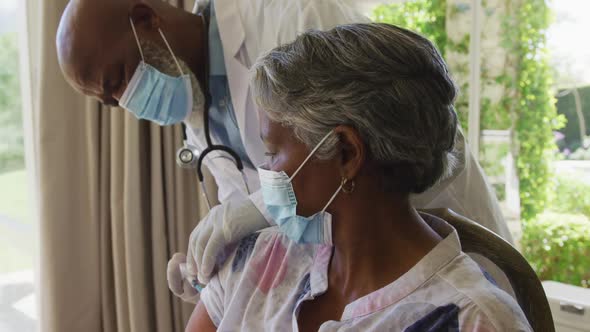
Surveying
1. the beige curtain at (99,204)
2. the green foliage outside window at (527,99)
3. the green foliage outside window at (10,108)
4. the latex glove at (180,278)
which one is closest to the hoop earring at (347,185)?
the latex glove at (180,278)

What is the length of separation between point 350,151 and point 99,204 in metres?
1.56

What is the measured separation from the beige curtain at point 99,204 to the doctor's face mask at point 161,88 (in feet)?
1.99

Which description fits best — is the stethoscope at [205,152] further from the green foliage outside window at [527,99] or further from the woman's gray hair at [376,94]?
the green foliage outside window at [527,99]

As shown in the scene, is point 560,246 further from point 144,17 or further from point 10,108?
point 10,108

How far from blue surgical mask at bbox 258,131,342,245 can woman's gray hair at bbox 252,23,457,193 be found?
10 cm

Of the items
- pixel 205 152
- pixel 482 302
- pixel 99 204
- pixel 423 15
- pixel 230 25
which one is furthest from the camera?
pixel 423 15

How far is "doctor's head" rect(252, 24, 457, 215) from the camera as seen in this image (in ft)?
2.60

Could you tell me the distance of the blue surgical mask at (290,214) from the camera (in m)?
0.93

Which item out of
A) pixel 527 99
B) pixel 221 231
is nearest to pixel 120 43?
pixel 221 231

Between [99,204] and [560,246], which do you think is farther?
[560,246]

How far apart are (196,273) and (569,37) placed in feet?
6.24

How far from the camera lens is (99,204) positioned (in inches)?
83.6

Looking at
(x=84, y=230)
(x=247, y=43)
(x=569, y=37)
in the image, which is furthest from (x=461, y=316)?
(x=569, y=37)

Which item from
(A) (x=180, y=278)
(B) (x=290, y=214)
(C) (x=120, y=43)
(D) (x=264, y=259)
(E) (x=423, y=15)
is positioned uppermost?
(E) (x=423, y=15)
